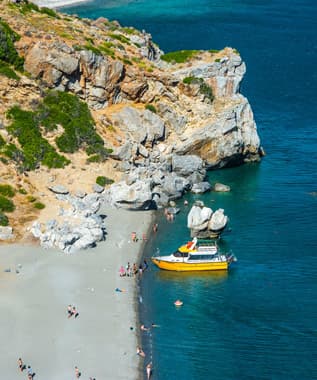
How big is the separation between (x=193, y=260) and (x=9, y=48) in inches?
1437

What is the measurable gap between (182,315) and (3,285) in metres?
15.9

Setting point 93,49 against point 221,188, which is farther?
point 93,49

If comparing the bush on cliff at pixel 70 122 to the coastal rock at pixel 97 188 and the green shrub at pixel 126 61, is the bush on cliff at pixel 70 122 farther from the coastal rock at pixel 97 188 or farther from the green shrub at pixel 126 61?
the green shrub at pixel 126 61

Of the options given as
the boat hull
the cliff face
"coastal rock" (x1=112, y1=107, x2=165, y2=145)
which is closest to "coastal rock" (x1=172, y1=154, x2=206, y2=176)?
the cliff face

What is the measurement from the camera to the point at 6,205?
81312 millimetres

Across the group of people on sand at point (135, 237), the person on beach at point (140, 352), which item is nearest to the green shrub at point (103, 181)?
the group of people on sand at point (135, 237)

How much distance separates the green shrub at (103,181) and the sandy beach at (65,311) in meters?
8.20

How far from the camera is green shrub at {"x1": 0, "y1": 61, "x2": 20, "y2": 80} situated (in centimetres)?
9338

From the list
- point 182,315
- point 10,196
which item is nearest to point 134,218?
point 10,196

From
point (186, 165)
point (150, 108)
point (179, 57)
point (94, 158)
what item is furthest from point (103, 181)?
point (179, 57)

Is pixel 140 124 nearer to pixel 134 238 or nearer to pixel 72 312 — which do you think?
pixel 134 238

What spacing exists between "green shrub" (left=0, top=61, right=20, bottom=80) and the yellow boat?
30.8m

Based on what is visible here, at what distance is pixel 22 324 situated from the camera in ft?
212

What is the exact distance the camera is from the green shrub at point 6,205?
81.1 metres
